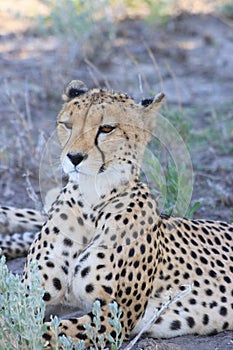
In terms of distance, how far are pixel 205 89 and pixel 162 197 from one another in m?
3.31

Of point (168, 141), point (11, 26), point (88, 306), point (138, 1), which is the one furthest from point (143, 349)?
point (138, 1)

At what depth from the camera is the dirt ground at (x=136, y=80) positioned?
5441mm

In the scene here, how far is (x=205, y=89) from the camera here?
742cm

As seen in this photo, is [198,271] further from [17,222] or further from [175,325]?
[17,222]

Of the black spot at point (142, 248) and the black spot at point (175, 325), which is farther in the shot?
the black spot at point (175, 325)

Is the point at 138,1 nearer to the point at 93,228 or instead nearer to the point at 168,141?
the point at 168,141

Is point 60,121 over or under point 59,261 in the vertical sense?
over

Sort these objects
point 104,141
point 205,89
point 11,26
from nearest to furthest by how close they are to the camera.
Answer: point 104,141
point 205,89
point 11,26

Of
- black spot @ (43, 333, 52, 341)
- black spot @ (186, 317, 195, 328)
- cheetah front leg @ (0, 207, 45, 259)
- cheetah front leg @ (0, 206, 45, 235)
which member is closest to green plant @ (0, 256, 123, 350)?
black spot @ (43, 333, 52, 341)

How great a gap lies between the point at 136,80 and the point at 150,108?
371 cm

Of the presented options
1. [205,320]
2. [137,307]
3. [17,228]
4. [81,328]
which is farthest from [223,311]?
[17,228]

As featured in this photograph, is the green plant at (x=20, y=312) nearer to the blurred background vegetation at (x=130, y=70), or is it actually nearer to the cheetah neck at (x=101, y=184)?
the cheetah neck at (x=101, y=184)

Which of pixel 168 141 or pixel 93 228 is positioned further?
pixel 168 141

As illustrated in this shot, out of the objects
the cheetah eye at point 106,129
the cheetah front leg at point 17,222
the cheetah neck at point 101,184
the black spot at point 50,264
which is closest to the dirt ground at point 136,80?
the cheetah front leg at point 17,222
